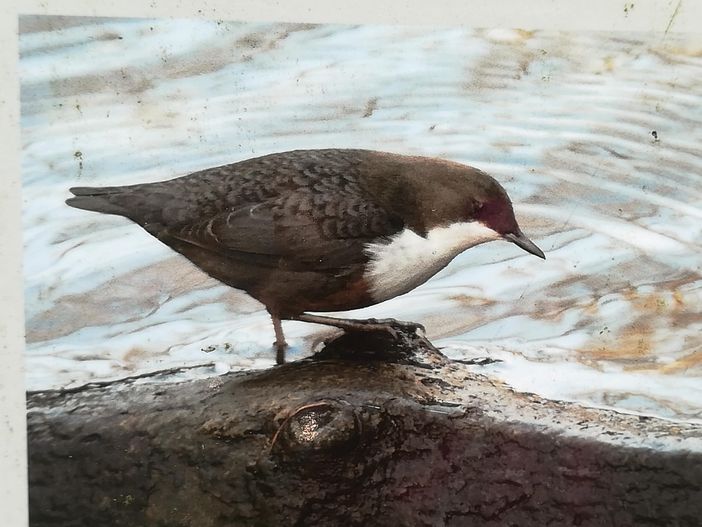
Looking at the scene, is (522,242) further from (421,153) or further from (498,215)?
(421,153)

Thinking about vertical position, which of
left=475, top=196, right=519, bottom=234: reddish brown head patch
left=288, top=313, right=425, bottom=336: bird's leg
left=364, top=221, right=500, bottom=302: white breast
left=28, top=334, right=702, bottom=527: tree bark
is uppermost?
left=475, top=196, right=519, bottom=234: reddish brown head patch

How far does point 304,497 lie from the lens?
1.36m

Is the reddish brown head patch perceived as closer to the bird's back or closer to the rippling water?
the rippling water

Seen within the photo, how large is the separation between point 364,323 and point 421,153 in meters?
0.39

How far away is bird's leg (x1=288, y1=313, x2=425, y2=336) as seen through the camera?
1.59 meters

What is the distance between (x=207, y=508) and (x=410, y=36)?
1065 millimetres

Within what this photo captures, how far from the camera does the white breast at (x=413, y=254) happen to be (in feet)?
4.94

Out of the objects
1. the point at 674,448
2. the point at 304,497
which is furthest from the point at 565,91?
the point at 304,497

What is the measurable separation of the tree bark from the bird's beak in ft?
1.10

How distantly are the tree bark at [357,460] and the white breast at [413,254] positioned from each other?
0.20m

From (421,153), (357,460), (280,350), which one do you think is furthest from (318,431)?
(421,153)

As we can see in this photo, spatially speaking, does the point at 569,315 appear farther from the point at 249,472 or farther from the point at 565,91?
the point at 249,472

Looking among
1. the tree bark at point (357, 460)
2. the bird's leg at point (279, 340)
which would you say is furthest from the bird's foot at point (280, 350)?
the tree bark at point (357, 460)

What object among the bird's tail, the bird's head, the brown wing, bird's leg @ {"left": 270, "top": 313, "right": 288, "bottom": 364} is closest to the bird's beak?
the bird's head
